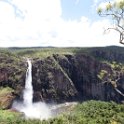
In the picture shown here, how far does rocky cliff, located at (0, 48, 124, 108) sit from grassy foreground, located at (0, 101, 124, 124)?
22.3 m

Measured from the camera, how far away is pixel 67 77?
484ft

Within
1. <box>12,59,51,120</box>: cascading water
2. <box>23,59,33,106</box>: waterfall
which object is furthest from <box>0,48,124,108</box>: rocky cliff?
<box>12,59,51,120</box>: cascading water

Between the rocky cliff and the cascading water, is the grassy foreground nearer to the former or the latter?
the cascading water

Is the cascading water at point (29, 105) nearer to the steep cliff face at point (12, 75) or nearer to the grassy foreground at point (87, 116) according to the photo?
the steep cliff face at point (12, 75)

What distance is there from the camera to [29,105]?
129 meters

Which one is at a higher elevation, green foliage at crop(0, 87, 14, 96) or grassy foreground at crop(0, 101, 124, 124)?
green foliage at crop(0, 87, 14, 96)

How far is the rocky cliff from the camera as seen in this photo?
442 ft

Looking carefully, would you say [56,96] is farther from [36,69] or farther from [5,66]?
[5,66]

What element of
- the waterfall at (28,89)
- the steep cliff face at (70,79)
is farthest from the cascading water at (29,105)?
the steep cliff face at (70,79)

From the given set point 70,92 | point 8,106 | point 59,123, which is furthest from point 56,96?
point 59,123

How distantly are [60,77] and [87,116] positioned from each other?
183 feet

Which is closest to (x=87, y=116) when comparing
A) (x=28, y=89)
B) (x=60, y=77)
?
(x=28, y=89)

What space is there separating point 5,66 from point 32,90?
527 inches

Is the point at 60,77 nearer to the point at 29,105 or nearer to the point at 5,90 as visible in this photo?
the point at 29,105
